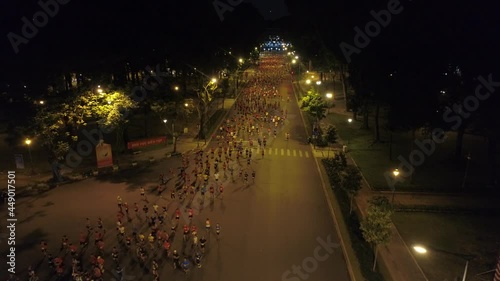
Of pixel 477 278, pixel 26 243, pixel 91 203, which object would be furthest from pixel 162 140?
pixel 477 278

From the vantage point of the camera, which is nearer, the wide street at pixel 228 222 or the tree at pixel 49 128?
the wide street at pixel 228 222

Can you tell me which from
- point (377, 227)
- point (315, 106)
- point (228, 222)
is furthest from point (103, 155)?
point (315, 106)

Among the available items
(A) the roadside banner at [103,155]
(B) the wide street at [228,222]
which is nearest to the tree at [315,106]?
(B) the wide street at [228,222]

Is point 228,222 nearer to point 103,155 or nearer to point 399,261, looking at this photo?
point 399,261

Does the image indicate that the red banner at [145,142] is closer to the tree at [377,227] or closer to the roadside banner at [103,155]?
the roadside banner at [103,155]

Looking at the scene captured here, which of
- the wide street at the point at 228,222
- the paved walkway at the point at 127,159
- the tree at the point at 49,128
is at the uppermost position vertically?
the tree at the point at 49,128
